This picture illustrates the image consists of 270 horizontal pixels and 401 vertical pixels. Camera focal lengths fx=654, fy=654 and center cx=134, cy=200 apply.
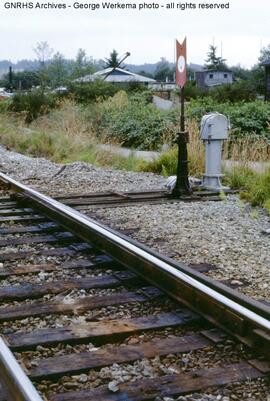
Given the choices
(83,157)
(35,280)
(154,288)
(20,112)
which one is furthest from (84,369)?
(20,112)

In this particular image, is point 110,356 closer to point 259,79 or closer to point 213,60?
point 259,79

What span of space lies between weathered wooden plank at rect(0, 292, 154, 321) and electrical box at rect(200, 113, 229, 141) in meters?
4.88

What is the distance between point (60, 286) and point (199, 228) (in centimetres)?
229

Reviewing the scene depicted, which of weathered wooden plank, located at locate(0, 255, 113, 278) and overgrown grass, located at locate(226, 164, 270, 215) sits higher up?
overgrown grass, located at locate(226, 164, 270, 215)

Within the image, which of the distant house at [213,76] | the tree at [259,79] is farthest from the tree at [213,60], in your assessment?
the tree at [259,79]

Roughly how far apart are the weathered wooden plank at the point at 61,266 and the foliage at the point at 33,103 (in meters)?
19.0

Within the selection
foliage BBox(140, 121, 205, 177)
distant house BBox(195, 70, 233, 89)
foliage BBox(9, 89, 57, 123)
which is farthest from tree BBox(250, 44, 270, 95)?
foliage BBox(140, 121, 205, 177)

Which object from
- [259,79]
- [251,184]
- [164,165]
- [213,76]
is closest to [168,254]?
[251,184]

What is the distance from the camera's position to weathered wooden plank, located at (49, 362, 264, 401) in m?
2.91

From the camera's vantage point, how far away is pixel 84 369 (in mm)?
3170

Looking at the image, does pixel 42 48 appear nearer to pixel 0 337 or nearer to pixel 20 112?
pixel 20 112

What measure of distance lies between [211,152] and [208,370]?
19.9 ft

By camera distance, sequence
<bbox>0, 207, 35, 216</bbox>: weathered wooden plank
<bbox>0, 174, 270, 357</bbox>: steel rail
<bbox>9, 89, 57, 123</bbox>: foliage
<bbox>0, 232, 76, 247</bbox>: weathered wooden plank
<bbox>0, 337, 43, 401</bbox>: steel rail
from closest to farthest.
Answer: <bbox>0, 337, 43, 401</bbox>: steel rail
<bbox>0, 174, 270, 357</bbox>: steel rail
<bbox>0, 232, 76, 247</bbox>: weathered wooden plank
<bbox>0, 207, 35, 216</bbox>: weathered wooden plank
<bbox>9, 89, 57, 123</bbox>: foliage

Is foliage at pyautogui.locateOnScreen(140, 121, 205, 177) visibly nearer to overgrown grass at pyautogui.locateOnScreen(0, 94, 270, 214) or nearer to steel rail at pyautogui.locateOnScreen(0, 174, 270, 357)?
overgrown grass at pyautogui.locateOnScreen(0, 94, 270, 214)
